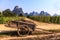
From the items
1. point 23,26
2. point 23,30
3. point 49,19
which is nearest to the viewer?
point 23,26

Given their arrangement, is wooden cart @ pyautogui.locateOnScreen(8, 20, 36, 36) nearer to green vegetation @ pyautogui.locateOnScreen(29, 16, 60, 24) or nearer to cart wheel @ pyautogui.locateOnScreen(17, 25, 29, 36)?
cart wheel @ pyautogui.locateOnScreen(17, 25, 29, 36)

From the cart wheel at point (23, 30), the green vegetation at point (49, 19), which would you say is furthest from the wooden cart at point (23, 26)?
the green vegetation at point (49, 19)

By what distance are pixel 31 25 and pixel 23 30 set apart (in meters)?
0.74

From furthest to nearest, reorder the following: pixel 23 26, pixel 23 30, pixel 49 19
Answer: pixel 49 19 < pixel 23 30 < pixel 23 26

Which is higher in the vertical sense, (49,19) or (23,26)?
(23,26)

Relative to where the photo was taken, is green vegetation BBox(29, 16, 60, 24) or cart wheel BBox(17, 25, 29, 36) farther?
green vegetation BBox(29, 16, 60, 24)

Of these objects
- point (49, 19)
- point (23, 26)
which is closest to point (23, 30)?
point (23, 26)

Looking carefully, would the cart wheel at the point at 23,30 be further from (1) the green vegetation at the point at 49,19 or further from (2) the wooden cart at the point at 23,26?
(1) the green vegetation at the point at 49,19

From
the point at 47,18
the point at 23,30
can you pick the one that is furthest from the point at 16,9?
the point at 23,30

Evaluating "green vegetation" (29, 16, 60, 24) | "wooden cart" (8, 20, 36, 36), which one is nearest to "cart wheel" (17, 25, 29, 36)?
"wooden cart" (8, 20, 36, 36)

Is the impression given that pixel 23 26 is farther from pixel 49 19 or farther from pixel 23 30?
pixel 49 19

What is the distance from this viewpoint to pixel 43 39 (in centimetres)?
1437

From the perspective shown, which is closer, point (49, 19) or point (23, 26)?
point (23, 26)

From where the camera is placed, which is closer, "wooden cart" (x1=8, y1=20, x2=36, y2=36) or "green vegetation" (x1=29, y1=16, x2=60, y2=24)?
"wooden cart" (x1=8, y1=20, x2=36, y2=36)
